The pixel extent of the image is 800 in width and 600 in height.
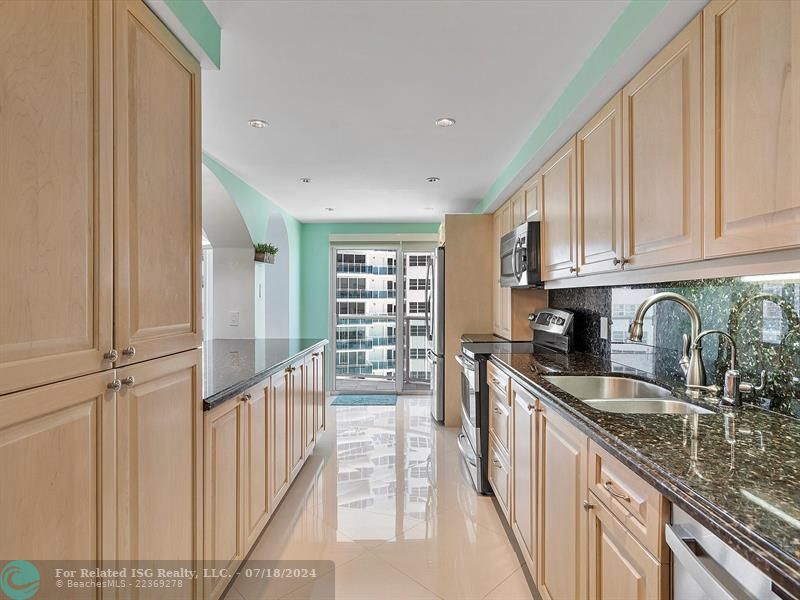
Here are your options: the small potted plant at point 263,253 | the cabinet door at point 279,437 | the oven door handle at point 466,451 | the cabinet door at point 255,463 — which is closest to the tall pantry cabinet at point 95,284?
the cabinet door at point 255,463

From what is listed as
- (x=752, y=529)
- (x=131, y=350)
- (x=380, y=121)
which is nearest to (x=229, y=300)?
(x=380, y=121)

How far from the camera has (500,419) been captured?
252 cm

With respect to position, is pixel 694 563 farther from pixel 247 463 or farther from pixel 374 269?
pixel 374 269

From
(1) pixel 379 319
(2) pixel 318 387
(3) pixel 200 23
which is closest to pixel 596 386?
(3) pixel 200 23

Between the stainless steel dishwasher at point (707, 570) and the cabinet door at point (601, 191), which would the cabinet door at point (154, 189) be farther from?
the cabinet door at point (601, 191)

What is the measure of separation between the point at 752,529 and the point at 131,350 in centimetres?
136

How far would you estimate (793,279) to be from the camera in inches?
51.3

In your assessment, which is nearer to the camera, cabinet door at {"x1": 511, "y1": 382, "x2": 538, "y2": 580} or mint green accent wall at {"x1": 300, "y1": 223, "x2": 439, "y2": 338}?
cabinet door at {"x1": 511, "y1": 382, "x2": 538, "y2": 580}

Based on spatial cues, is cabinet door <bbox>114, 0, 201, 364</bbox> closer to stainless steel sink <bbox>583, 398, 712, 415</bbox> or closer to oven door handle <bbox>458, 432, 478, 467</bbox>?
stainless steel sink <bbox>583, 398, 712, 415</bbox>

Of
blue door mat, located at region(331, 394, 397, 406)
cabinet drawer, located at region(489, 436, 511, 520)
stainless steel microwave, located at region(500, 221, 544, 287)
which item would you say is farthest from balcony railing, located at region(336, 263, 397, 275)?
cabinet drawer, located at region(489, 436, 511, 520)

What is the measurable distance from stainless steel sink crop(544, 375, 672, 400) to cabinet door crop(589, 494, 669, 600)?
0.81m

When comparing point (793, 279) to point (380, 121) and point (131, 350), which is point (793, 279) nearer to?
point (131, 350)
